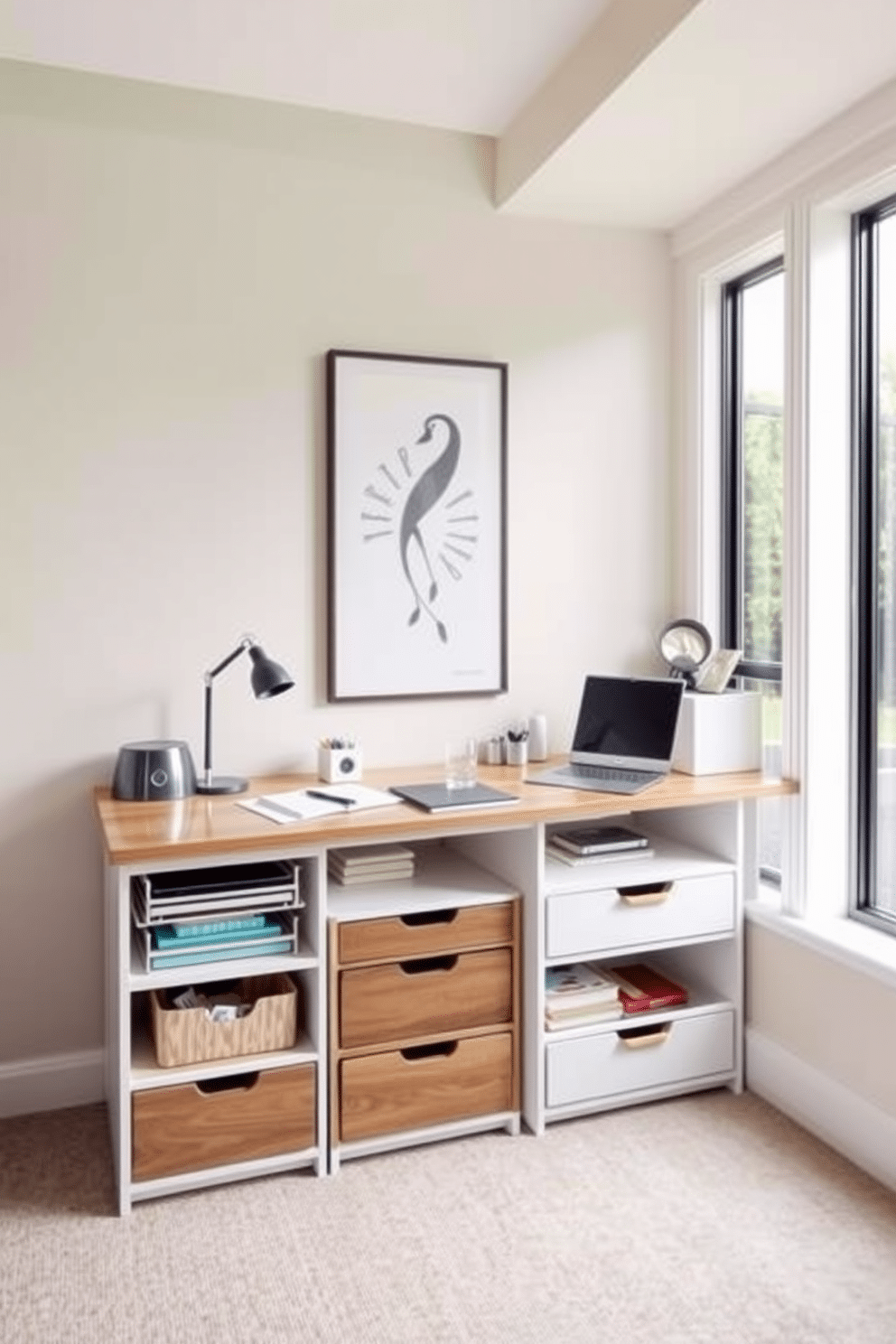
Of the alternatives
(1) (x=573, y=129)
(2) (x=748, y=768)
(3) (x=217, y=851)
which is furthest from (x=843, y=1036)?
(1) (x=573, y=129)

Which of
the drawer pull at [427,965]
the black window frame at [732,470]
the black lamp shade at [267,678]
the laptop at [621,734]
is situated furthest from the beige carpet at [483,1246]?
the black window frame at [732,470]

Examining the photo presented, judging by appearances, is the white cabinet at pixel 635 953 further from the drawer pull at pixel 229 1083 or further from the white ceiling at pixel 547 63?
the white ceiling at pixel 547 63

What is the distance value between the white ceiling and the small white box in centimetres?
139

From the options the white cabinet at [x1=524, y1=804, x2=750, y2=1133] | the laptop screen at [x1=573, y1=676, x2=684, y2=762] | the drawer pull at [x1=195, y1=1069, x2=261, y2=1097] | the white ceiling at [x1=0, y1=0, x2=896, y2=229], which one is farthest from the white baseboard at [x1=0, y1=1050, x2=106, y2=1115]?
the white ceiling at [x1=0, y1=0, x2=896, y2=229]

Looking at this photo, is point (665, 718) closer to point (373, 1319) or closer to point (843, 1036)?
point (843, 1036)

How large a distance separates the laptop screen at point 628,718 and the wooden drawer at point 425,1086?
80 cm

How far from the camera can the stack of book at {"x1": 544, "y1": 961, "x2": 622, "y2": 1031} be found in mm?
2559

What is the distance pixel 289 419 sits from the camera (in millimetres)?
2832

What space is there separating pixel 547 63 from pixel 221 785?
6.38 feet

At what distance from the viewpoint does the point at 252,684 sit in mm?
2621

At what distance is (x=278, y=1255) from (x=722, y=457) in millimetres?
2370

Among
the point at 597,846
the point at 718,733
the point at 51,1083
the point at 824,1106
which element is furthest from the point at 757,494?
the point at 51,1083

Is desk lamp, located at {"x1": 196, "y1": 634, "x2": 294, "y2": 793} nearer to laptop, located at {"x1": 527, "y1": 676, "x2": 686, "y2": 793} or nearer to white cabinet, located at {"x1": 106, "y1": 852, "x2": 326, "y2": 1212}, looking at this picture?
white cabinet, located at {"x1": 106, "y1": 852, "x2": 326, "y2": 1212}

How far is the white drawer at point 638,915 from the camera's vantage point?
8.26 ft
